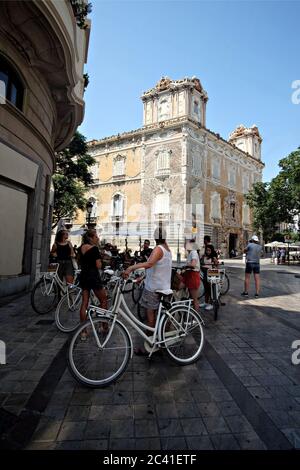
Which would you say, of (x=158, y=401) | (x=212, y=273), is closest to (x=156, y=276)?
(x=158, y=401)

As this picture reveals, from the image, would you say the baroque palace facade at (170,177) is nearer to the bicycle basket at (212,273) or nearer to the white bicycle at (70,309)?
the bicycle basket at (212,273)

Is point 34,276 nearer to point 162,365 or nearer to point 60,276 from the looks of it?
point 60,276

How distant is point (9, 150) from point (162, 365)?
6.18m

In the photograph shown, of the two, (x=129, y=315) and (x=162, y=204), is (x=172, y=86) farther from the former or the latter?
(x=129, y=315)

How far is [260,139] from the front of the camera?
146 ft

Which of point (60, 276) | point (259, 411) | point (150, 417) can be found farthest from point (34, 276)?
point (259, 411)

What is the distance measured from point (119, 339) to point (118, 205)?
3077 centimetres

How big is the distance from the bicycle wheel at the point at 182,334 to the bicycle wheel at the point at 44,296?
11.2ft

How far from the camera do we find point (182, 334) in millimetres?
3637

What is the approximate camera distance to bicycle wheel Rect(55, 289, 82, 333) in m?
4.86

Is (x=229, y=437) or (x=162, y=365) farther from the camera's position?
(x=162, y=365)

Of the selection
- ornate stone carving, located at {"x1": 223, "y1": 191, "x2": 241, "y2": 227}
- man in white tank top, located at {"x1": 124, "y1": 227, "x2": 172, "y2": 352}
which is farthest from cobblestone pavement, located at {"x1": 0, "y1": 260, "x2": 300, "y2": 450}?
ornate stone carving, located at {"x1": 223, "y1": 191, "x2": 241, "y2": 227}

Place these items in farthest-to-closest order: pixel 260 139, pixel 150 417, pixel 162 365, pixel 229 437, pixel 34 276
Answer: pixel 260 139, pixel 34 276, pixel 162 365, pixel 150 417, pixel 229 437
